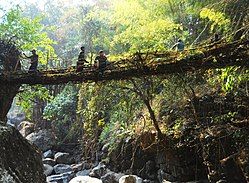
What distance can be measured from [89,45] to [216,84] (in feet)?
45.5

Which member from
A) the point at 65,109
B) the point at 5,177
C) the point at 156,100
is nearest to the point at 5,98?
the point at 5,177

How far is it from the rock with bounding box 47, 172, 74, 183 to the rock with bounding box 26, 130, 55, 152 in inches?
168

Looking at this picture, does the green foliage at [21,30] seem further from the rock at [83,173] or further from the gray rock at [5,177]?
the gray rock at [5,177]

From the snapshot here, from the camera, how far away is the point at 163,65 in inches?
262

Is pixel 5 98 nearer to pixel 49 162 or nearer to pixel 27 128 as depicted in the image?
pixel 49 162

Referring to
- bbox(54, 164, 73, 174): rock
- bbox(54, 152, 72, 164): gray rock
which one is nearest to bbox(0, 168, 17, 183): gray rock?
bbox(54, 164, 73, 174): rock

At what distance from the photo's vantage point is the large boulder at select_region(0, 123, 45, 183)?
19.0ft

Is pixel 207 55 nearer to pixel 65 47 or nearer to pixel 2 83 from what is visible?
pixel 2 83

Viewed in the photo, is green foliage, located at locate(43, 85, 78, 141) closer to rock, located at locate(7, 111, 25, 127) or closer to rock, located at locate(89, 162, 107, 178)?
rock, located at locate(89, 162, 107, 178)

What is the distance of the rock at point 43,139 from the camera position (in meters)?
18.8

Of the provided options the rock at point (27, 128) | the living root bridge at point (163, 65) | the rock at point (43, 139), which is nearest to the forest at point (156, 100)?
the living root bridge at point (163, 65)

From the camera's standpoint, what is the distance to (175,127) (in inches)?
373

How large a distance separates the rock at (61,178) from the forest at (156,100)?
0.24 feet

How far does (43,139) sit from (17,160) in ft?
42.7
